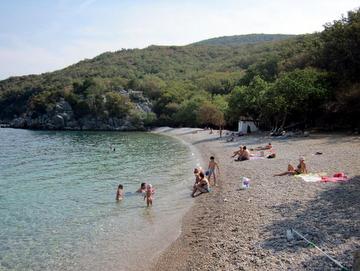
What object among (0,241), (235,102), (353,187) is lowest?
(0,241)

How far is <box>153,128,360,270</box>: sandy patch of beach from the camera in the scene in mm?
12336

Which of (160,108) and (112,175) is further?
(160,108)

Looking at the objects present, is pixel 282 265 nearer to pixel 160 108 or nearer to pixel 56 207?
pixel 56 207

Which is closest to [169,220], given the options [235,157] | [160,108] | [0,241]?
[0,241]

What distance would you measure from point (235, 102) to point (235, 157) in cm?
2970

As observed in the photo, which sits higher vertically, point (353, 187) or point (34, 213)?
point (353, 187)

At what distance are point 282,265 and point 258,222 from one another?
4.77m

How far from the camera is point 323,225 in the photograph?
1431 cm

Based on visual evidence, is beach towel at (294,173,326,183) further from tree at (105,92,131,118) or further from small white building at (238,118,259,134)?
tree at (105,92,131,118)

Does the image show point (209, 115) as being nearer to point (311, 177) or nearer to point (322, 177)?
point (311, 177)

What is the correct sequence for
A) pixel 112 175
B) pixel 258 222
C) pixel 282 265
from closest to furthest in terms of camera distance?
pixel 282 265 < pixel 258 222 < pixel 112 175

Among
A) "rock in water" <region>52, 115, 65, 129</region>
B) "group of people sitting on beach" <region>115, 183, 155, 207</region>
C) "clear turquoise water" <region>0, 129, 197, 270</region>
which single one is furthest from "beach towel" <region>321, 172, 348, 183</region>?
"rock in water" <region>52, 115, 65, 129</region>

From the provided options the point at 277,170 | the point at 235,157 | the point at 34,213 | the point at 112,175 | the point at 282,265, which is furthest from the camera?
the point at 235,157

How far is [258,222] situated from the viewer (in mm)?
16422
